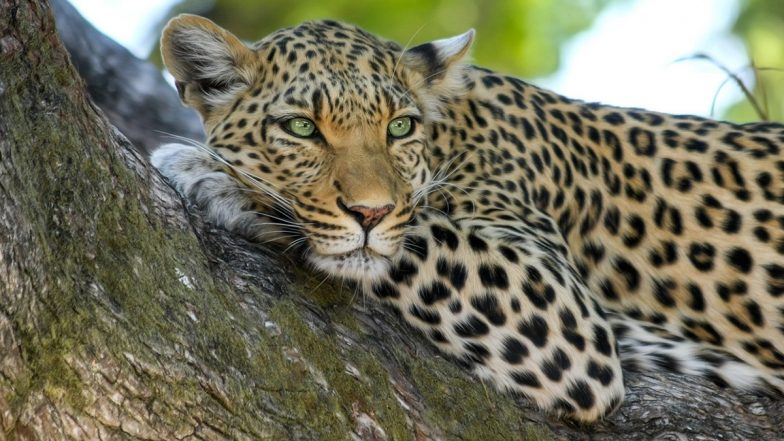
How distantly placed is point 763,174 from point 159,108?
4310 millimetres

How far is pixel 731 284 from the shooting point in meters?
6.04

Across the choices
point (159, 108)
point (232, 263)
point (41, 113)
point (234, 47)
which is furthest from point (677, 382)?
point (159, 108)

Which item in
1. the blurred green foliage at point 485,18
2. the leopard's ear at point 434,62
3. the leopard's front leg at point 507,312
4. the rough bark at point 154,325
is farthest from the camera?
the blurred green foliage at point 485,18

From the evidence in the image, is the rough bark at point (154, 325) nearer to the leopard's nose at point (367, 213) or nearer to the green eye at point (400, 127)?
the leopard's nose at point (367, 213)

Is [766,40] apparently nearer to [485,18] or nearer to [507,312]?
[485,18]

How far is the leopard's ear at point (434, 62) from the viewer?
223 inches

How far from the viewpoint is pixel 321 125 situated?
5.09 metres

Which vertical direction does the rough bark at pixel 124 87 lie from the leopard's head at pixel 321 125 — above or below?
below

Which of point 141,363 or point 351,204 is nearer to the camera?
point 141,363

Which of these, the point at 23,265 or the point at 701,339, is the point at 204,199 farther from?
the point at 701,339

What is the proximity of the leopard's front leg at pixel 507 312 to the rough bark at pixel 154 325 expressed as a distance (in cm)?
12

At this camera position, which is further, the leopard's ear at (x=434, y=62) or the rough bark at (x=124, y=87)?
the rough bark at (x=124, y=87)

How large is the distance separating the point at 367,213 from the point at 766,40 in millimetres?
8510

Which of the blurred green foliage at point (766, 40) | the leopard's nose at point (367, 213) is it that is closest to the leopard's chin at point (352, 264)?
the leopard's nose at point (367, 213)
